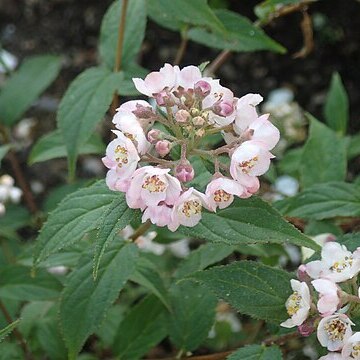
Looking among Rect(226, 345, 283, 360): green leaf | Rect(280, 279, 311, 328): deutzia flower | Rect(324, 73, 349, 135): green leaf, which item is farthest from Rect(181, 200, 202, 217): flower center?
Rect(324, 73, 349, 135): green leaf

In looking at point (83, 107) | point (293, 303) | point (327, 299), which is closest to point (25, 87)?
point (83, 107)

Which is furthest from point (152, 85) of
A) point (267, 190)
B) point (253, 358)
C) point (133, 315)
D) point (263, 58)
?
point (263, 58)

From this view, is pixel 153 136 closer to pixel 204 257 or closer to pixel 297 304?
pixel 297 304

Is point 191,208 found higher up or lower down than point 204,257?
higher up

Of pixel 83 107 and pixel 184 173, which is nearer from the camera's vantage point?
pixel 184 173

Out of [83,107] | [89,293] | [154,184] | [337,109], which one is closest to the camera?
[154,184]

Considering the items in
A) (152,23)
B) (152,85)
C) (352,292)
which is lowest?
(152,23)

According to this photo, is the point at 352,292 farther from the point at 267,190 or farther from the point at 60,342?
the point at 267,190
